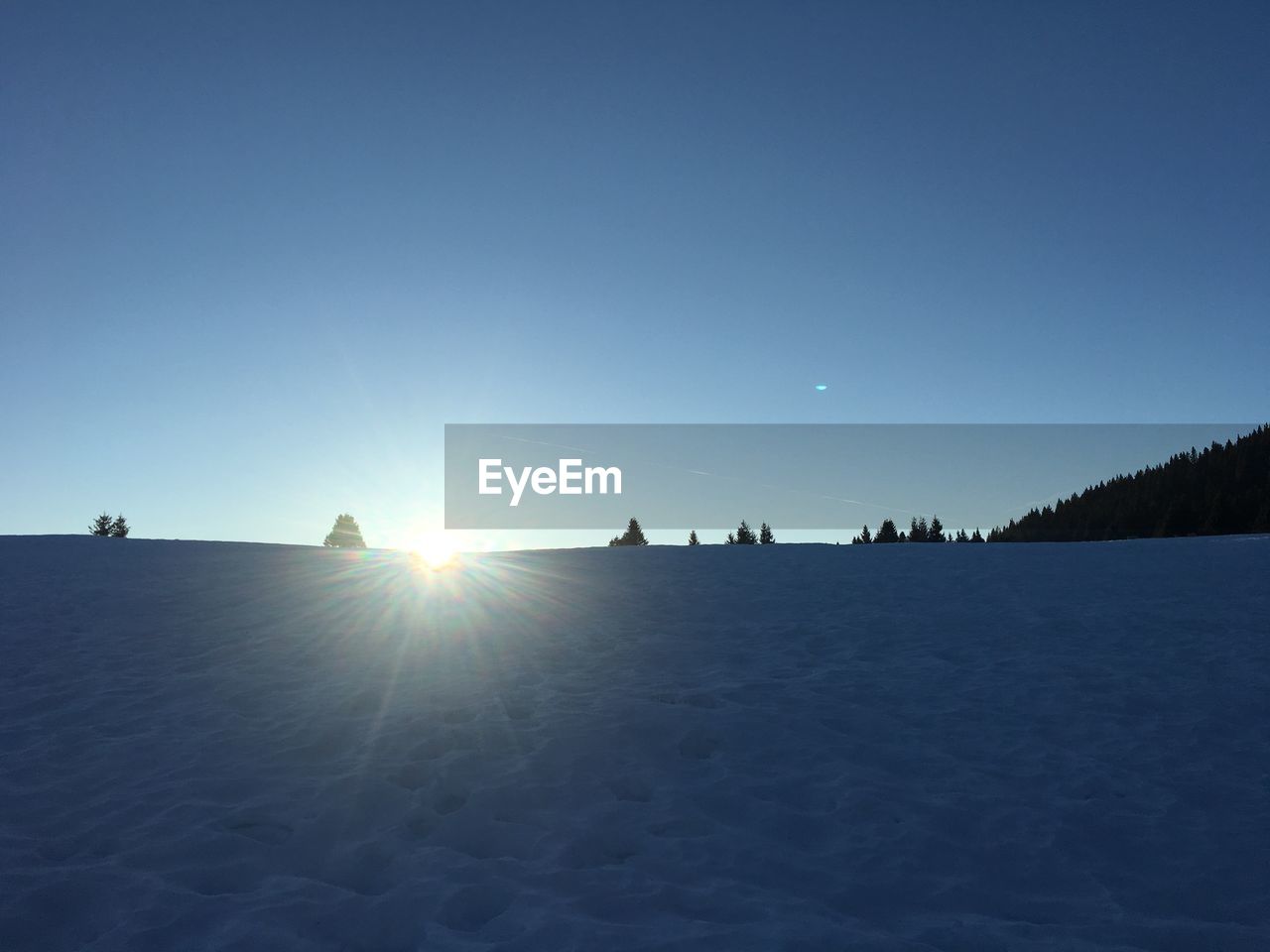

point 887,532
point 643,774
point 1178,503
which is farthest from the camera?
point 887,532

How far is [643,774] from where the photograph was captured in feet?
28.5

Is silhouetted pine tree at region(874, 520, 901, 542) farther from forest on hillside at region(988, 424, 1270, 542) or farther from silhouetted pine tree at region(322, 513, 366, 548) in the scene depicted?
silhouetted pine tree at region(322, 513, 366, 548)

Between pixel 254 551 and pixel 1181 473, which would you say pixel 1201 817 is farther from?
pixel 1181 473

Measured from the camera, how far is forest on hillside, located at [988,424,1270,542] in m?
90.8

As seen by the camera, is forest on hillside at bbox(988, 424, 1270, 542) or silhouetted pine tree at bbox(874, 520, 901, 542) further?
silhouetted pine tree at bbox(874, 520, 901, 542)

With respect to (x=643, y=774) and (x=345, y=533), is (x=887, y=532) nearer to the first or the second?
(x=345, y=533)

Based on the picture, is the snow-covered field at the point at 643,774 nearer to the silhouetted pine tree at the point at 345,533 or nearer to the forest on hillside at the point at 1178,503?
the silhouetted pine tree at the point at 345,533

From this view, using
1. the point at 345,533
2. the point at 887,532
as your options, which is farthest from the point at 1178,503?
the point at 345,533

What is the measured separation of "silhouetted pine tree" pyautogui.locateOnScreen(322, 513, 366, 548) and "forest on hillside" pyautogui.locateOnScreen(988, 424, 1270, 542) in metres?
76.0

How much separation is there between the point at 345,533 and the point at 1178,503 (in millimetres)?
106002

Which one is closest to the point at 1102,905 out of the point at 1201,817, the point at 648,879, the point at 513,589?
the point at 1201,817

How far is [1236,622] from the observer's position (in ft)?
46.9

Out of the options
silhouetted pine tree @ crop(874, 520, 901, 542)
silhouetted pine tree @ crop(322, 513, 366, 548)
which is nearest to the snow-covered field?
silhouetted pine tree @ crop(322, 513, 366, 548)

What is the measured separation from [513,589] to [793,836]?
42.0 ft
